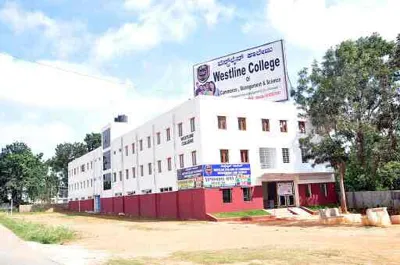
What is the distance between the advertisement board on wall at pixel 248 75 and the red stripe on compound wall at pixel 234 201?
8014 millimetres

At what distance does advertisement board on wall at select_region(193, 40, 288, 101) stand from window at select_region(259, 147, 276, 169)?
4.48 meters

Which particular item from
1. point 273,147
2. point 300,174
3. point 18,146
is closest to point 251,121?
point 273,147

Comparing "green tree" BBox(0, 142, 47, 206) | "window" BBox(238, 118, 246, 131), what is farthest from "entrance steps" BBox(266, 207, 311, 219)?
"green tree" BBox(0, 142, 47, 206)

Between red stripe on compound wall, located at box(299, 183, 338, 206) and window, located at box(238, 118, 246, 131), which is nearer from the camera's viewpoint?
window, located at box(238, 118, 246, 131)

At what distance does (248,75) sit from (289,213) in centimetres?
1200

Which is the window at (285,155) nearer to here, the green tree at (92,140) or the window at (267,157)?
the window at (267,157)

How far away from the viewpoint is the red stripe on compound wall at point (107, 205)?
58.3m

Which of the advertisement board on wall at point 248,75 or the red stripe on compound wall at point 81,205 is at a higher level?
the advertisement board on wall at point 248,75

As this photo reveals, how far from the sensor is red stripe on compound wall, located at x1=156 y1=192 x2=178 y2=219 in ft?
131

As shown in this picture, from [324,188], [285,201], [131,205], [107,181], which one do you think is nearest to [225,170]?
[285,201]

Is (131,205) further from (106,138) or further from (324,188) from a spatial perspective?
(324,188)

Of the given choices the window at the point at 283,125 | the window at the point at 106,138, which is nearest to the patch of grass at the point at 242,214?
the window at the point at 283,125

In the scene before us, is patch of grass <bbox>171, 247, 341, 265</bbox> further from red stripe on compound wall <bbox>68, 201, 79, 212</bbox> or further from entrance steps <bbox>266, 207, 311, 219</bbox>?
red stripe on compound wall <bbox>68, 201, 79, 212</bbox>

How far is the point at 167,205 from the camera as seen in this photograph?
4122 centimetres
